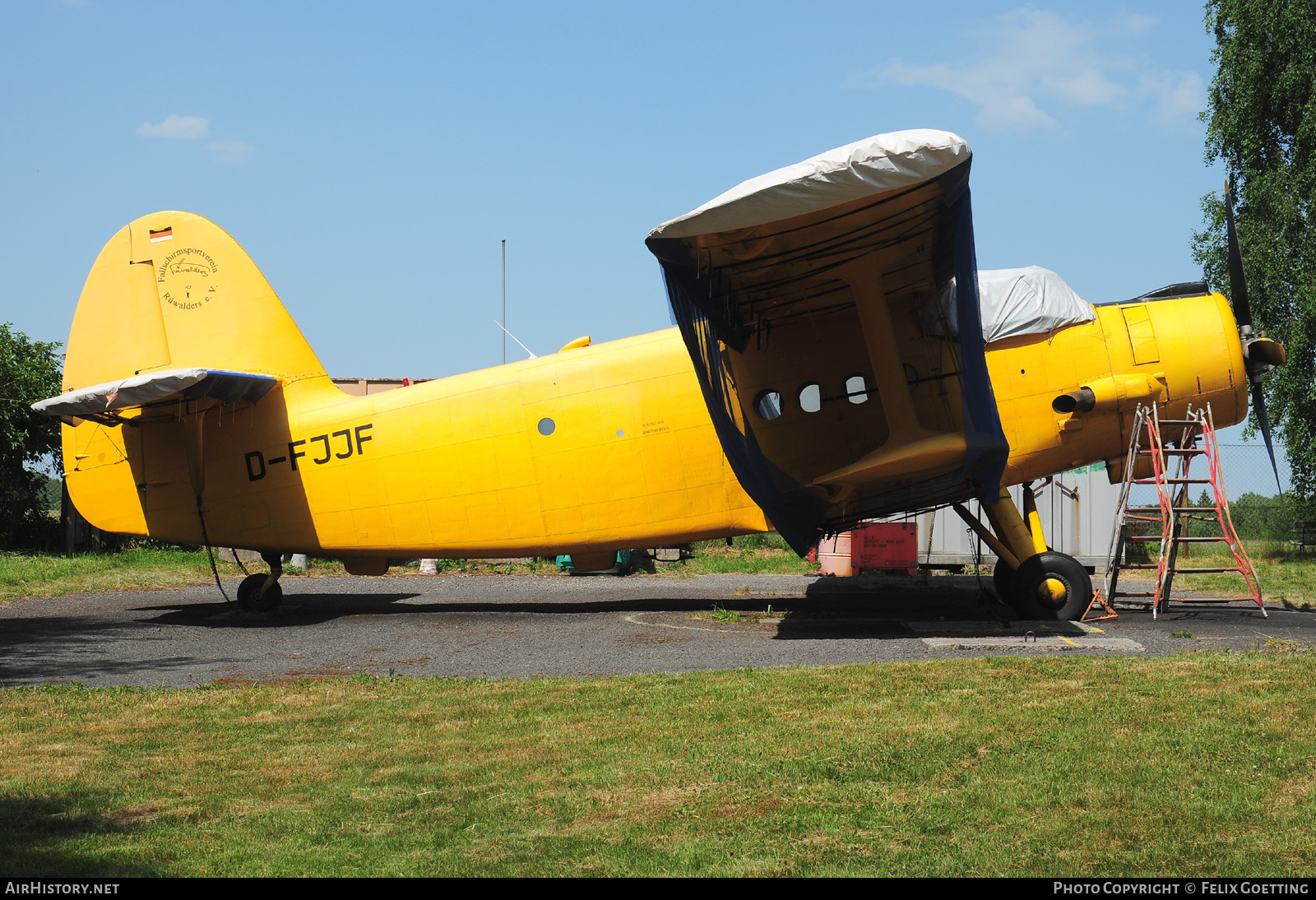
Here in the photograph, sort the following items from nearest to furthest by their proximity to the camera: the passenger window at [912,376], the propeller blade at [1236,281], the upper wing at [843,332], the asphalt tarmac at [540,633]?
the upper wing at [843,332] < the asphalt tarmac at [540,633] < the passenger window at [912,376] < the propeller blade at [1236,281]

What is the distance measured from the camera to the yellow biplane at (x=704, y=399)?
30.3ft

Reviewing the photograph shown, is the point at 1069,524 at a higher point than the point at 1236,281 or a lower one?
lower

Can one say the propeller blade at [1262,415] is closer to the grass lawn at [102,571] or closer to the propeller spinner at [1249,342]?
the propeller spinner at [1249,342]

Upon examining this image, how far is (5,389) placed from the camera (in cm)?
2414

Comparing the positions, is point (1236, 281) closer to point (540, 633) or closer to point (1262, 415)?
point (1262, 415)

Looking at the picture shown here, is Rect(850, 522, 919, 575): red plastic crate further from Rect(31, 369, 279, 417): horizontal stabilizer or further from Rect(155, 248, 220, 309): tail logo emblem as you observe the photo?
Rect(155, 248, 220, 309): tail logo emblem

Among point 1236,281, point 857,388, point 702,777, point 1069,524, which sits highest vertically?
point 1236,281

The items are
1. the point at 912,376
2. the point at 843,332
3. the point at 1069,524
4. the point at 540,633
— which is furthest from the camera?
the point at 1069,524

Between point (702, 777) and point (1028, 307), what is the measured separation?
826 centimetres

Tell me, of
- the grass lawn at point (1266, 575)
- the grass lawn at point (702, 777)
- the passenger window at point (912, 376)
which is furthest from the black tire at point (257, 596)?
the grass lawn at point (1266, 575)

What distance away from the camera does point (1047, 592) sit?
1123cm

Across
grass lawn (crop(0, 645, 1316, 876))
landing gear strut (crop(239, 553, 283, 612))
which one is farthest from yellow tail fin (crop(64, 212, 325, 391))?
grass lawn (crop(0, 645, 1316, 876))

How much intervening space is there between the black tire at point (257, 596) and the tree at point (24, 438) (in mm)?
14006

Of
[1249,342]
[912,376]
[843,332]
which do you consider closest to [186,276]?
[843,332]
